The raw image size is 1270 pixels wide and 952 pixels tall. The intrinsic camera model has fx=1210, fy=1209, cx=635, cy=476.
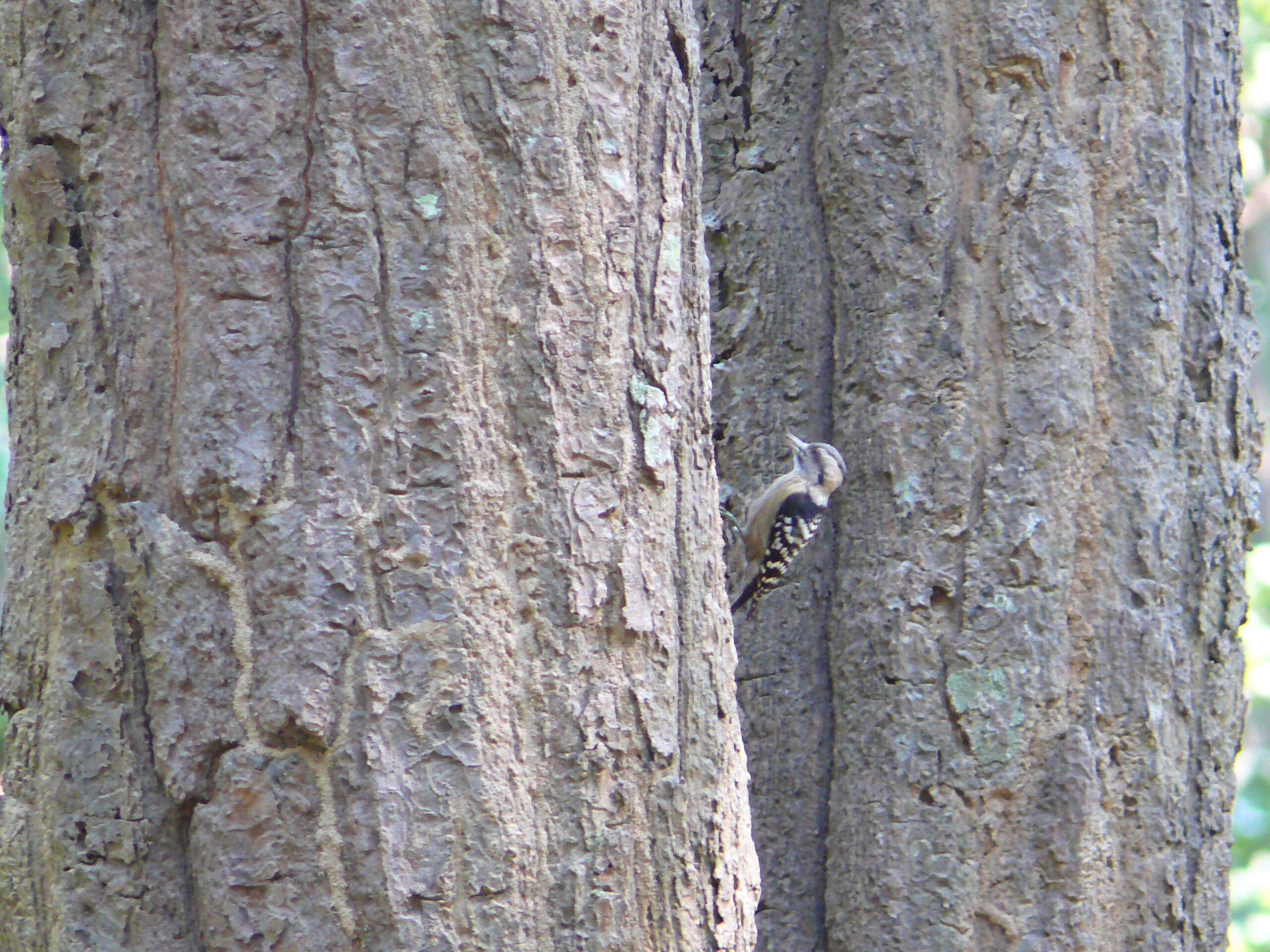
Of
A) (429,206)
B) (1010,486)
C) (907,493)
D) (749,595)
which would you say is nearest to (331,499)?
(429,206)

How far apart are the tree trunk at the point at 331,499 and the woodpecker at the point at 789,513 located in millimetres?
1493

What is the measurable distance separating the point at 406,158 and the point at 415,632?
2.23ft

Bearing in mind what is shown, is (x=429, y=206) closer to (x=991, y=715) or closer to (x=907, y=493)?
(x=907, y=493)

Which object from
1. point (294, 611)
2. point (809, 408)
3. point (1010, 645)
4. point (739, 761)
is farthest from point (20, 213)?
point (1010, 645)

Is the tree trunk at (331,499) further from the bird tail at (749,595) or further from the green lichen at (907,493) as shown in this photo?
the bird tail at (749,595)

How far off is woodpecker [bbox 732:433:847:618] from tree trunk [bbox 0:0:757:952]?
149 cm

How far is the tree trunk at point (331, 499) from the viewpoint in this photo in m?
1.64

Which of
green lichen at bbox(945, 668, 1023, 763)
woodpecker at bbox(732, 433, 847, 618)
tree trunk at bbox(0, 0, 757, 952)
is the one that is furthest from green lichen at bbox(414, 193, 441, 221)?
green lichen at bbox(945, 668, 1023, 763)

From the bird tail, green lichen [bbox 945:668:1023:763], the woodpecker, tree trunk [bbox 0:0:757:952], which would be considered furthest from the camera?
the bird tail

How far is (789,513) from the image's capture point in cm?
347

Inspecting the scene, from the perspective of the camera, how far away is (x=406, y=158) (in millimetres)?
1749

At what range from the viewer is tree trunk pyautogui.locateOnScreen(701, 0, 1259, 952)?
306 cm

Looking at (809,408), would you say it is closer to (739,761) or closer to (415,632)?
(739,761)

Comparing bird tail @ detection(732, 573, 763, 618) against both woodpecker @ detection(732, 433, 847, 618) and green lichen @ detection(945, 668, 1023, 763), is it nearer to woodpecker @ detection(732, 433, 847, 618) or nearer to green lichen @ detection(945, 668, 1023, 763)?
woodpecker @ detection(732, 433, 847, 618)
